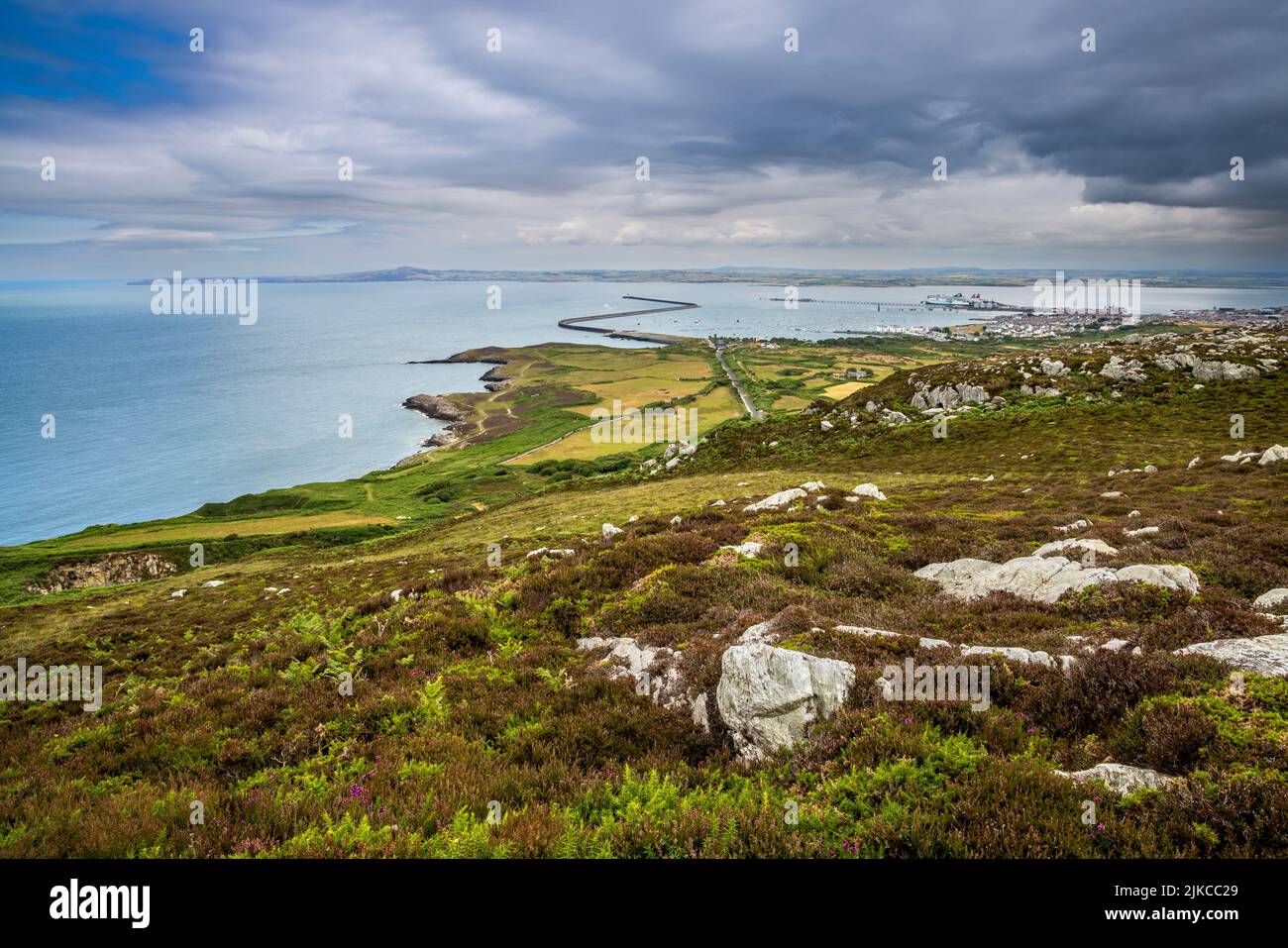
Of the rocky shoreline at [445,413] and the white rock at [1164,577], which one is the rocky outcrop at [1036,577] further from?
the rocky shoreline at [445,413]

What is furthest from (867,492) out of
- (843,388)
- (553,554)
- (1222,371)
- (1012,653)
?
(843,388)

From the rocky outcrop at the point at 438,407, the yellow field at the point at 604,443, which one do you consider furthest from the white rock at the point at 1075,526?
the rocky outcrop at the point at 438,407

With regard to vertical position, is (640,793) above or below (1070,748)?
below

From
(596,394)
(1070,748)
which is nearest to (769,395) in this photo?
(596,394)

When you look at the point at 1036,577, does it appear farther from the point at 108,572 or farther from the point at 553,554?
the point at 108,572

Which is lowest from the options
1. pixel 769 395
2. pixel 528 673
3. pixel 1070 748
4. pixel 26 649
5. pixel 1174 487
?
pixel 26 649

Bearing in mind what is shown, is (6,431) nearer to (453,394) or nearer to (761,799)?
(453,394)
